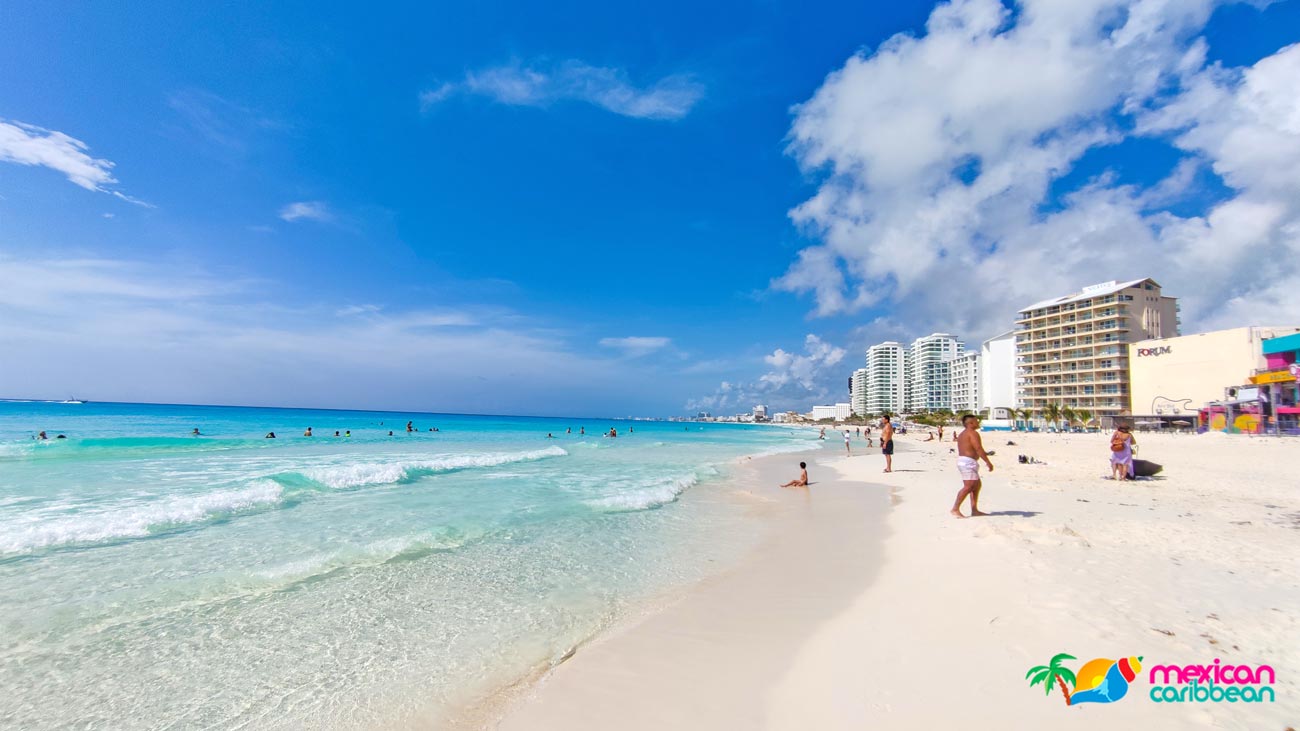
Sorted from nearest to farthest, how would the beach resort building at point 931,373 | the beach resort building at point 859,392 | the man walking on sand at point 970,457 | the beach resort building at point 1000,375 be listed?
the man walking on sand at point 970,457 < the beach resort building at point 1000,375 < the beach resort building at point 931,373 < the beach resort building at point 859,392

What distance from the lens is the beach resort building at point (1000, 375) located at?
91.7 meters

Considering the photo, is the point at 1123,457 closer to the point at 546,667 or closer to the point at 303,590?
the point at 546,667

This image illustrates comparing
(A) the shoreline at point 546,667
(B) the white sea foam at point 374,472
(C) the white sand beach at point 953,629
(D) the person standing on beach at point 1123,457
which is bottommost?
(B) the white sea foam at point 374,472

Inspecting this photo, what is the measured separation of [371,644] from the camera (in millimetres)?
5309

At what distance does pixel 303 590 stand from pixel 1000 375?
110 metres

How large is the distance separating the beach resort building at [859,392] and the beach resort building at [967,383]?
41.3 meters

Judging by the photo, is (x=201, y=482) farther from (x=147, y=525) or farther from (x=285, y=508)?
(x=147, y=525)

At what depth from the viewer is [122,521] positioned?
35.0 feet

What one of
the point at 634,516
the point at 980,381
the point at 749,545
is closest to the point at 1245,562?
the point at 749,545

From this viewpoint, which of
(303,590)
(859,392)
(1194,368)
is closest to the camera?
(303,590)

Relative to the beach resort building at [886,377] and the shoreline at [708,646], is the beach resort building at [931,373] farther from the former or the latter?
the shoreline at [708,646]

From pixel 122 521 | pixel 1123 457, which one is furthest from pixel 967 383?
pixel 122 521

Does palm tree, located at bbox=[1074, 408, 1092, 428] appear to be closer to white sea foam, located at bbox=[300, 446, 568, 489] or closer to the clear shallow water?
the clear shallow water

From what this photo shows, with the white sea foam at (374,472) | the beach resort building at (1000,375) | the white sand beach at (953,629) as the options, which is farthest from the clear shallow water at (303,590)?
the beach resort building at (1000,375)
